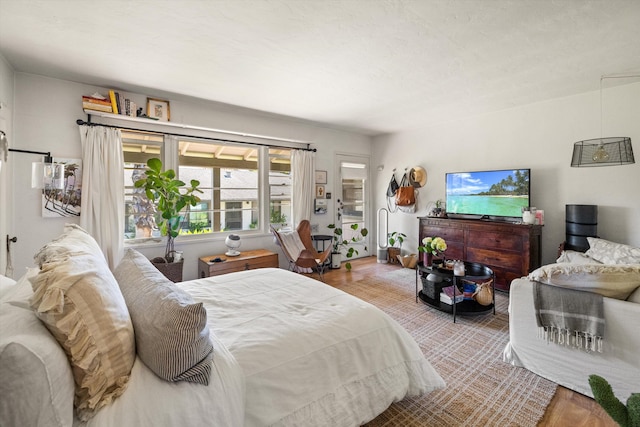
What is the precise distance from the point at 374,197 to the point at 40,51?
17.0ft

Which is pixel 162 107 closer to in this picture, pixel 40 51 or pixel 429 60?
pixel 40 51

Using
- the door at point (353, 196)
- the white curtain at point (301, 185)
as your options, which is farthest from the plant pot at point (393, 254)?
the white curtain at point (301, 185)

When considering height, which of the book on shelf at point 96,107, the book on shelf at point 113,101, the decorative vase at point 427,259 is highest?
the book on shelf at point 113,101

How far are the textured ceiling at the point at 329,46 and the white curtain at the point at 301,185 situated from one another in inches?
52.3

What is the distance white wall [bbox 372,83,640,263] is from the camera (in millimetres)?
3229

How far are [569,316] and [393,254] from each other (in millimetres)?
3559

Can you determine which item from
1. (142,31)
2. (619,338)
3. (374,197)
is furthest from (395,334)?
(374,197)

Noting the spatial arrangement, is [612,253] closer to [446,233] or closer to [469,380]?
[446,233]

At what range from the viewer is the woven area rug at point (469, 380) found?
167cm

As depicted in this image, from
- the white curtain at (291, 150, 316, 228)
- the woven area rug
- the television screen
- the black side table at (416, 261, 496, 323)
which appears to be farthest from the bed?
the television screen

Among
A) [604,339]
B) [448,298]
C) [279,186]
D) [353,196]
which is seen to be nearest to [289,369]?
[604,339]

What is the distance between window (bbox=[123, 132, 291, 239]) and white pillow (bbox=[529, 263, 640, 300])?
3708mm

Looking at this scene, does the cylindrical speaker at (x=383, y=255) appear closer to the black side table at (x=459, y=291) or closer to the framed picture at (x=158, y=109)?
the black side table at (x=459, y=291)

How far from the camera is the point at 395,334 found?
1.66m
